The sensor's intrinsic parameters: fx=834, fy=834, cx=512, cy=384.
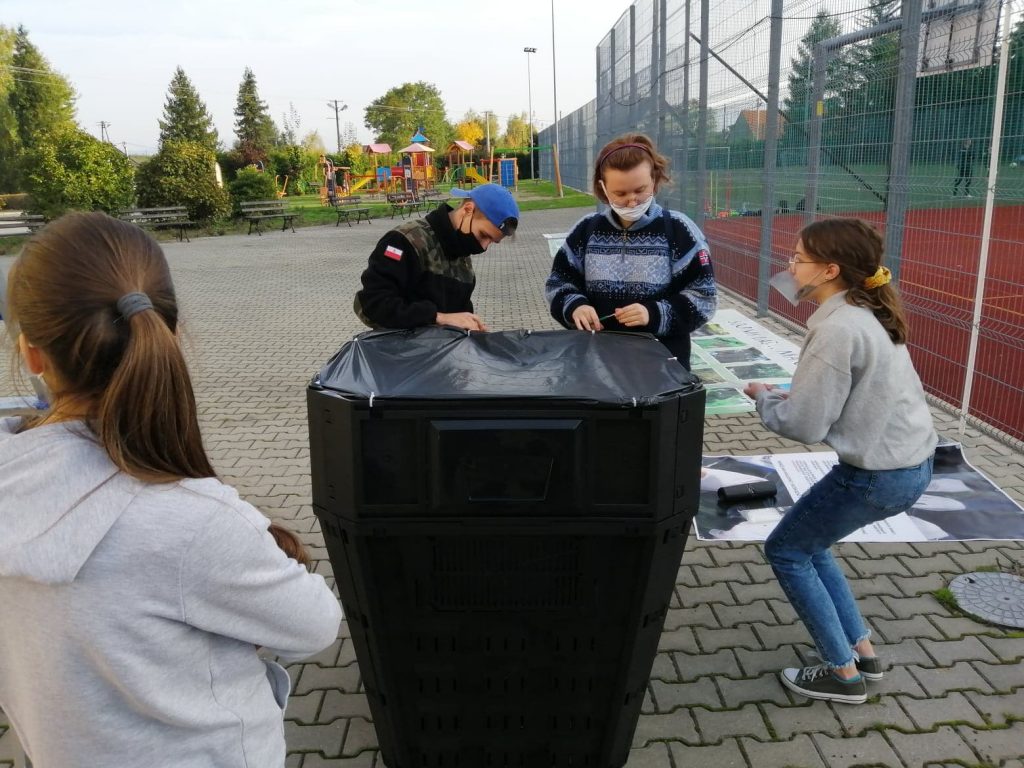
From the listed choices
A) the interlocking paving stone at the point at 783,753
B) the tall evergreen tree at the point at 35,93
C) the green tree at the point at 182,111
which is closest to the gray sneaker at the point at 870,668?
the interlocking paving stone at the point at 783,753

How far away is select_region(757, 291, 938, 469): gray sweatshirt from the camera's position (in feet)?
7.20

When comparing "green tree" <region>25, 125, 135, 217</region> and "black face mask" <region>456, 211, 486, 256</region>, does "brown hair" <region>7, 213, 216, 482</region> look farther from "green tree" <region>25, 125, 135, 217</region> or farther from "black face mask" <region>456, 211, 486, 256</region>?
"green tree" <region>25, 125, 135, 217</region>

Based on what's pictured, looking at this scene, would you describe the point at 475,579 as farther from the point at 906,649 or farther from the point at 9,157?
the point at 9,157

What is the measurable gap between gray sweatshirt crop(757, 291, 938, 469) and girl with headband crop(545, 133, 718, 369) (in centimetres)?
79

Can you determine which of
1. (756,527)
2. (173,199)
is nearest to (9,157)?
(173,199)

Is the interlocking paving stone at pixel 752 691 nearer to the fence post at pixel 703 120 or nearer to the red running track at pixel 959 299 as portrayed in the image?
the red running track at pixel 959 299

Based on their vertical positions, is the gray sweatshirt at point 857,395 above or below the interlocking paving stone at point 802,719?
above

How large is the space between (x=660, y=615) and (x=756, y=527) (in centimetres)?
185

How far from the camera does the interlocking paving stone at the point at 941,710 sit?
95.1 inches

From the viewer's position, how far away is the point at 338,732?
8.10 feet

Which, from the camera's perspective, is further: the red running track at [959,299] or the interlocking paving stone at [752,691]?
the red running track at [959,299]

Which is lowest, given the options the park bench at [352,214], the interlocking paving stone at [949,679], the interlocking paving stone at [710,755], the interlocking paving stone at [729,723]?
the interlocking paving stone at [710,755]

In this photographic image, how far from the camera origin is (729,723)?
2459mm

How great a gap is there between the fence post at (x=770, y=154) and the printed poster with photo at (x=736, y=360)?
424 mm
